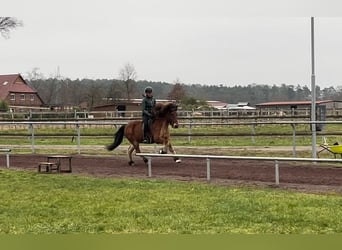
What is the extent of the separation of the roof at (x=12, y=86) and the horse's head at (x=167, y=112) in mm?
65974

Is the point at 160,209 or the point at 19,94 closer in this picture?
the point at 160,209

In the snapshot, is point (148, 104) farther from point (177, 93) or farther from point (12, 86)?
point (12, 86)

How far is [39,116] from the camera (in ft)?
127

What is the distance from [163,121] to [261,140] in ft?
29.5

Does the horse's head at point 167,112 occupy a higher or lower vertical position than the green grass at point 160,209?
higher

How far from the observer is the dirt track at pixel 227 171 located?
9.77 metres

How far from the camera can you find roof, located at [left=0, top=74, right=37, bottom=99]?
76.9 m

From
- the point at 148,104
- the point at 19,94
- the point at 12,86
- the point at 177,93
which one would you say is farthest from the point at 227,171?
the point at 12,86

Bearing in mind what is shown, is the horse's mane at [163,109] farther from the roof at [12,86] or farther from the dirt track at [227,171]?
the roof at [12,86]

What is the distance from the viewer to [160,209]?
7109 mm

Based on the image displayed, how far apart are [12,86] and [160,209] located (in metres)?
74.9

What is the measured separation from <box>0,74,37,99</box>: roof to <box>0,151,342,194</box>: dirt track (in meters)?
64.3

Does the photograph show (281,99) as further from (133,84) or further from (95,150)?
(95,150)

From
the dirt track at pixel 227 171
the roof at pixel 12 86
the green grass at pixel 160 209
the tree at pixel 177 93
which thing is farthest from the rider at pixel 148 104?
the roof at pixel 12 86
